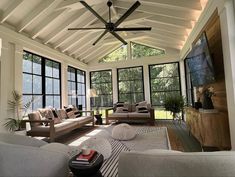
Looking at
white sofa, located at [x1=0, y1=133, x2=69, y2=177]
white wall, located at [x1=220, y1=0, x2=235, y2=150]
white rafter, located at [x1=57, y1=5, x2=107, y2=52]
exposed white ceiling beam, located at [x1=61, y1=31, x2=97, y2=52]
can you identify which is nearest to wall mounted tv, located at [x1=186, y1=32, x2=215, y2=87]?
white wall, located at [x1=220, y1=0, x2=235, y2=150]

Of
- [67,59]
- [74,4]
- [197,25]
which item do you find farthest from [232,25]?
[67,59]

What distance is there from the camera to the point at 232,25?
7.97 feet

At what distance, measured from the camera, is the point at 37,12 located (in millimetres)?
3861

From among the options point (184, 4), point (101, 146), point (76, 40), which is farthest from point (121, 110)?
point (184, 4)

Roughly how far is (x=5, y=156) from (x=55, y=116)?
3375 millimetres

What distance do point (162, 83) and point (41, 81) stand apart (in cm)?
500

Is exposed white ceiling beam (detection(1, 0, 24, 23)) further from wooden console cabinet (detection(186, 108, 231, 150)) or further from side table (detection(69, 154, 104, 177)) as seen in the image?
wooden console cabinet (detection(186, 108, 231, 150))

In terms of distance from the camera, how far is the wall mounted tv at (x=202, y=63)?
2971 millimetres

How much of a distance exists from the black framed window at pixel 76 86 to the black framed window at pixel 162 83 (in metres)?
3.45

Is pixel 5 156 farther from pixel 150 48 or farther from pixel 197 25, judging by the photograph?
pixel 150 48

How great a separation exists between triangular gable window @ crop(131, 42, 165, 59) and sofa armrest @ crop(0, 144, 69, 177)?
672cm

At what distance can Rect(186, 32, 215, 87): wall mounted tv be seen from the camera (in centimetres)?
297

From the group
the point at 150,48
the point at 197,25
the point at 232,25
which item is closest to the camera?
the point at 232,25

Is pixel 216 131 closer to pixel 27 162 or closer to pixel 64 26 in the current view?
pixel 27 162
